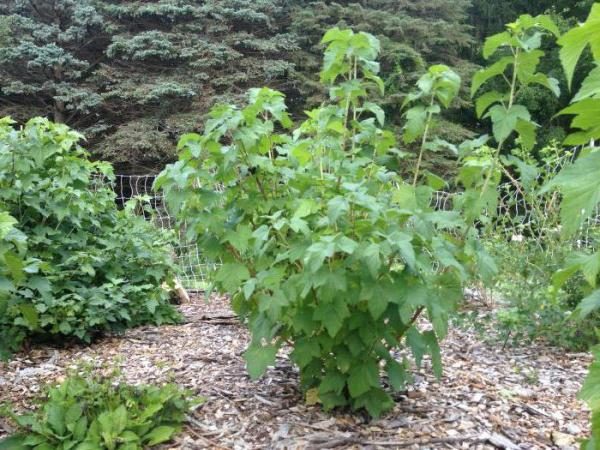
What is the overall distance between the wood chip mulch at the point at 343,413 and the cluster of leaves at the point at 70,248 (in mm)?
197

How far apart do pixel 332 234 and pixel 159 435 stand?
102 cm

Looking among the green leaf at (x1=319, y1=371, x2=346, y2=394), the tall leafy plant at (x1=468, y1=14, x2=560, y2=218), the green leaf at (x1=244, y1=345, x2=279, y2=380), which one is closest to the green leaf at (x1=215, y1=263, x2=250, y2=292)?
the green leaf at (x1=244, y1=345, x2=279, y2=380)

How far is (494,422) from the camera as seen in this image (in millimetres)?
2312

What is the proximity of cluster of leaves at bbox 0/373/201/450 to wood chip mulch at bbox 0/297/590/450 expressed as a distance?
11 centimetres

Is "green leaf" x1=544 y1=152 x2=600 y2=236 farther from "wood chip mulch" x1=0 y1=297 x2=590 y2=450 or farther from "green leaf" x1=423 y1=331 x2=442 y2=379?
"wood chip mulch" x1=0 y1=297 x2=590 y2=450

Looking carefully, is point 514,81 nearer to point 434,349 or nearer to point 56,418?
point 434,349

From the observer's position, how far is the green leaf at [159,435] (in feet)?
7.01

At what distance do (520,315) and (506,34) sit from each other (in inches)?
81.6

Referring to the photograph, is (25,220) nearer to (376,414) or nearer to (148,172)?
(376,414)

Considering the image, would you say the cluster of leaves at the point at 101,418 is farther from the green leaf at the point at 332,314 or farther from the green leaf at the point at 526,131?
the green leaf at the point at 526,131

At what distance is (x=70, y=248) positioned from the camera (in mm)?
A: 3492

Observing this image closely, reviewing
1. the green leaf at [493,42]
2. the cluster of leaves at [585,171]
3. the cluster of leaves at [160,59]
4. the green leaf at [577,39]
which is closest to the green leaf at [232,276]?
the green leaf at [493,42]

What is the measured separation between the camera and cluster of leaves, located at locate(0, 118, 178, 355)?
3227 millimetres

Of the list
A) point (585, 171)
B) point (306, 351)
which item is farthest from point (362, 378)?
point (585, 171)
